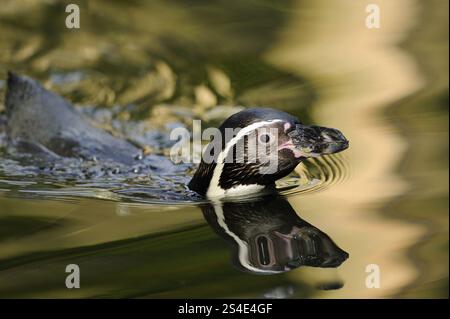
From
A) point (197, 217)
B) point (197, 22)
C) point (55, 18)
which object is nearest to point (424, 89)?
point (197, 22)

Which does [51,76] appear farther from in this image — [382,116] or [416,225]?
[416,225]

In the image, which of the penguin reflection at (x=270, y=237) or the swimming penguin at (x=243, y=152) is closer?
the penguin reflection at (x=270, y=237)

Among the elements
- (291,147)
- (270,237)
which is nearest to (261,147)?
(291,147)

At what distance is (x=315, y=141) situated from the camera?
6898mm

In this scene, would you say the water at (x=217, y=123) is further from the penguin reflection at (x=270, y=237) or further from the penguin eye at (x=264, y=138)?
the penguin eye at (x=264, y=138)

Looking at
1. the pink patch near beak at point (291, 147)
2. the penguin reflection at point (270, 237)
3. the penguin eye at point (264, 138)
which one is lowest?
the penguin reflection at point (270, 237)

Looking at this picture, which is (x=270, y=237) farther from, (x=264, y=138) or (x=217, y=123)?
(x=217, y=123)

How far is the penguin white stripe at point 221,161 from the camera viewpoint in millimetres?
6918

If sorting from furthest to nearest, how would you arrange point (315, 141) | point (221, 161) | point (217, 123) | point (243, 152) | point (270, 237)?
point (217, 123) < point (221, 161) < point (243, 152) < point (315, 141) < point (270, 237)

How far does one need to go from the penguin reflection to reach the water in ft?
0.07

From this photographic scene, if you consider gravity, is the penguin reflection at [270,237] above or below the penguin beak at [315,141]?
below

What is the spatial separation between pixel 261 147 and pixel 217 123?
2.77m

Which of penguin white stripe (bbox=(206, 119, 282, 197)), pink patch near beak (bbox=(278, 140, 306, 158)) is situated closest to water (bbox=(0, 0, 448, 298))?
penguin white stripe (bbox=(206, 119, 282, 197))

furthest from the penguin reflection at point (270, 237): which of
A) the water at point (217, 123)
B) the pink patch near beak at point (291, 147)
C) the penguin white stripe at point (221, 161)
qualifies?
the pink patch near beak at point (291, 147)
